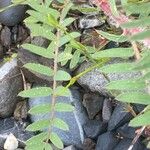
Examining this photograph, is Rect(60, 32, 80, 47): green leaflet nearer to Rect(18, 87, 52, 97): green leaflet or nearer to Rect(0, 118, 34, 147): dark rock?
Rect(18, 87, 52, 97): green leaflet


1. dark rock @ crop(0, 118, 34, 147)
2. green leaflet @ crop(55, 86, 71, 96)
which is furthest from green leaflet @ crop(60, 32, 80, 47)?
dark rock @ crop(0, 118, 34, 147)

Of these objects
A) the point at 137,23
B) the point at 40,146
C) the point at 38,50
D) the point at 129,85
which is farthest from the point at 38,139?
the point at 137,23

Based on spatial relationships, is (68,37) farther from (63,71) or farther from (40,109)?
(40,109)

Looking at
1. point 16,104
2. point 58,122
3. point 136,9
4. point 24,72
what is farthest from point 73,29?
point 136,9

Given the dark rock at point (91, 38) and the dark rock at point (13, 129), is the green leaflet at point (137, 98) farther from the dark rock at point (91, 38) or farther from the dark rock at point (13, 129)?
the dark rock at point (13, 129)

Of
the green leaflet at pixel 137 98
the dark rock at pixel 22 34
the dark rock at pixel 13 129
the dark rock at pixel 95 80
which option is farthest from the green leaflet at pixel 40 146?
the dark rock at pixel 22 34

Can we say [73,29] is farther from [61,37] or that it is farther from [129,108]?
[129,108]

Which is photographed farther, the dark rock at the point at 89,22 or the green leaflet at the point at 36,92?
the dark rock at the point at 89,22
